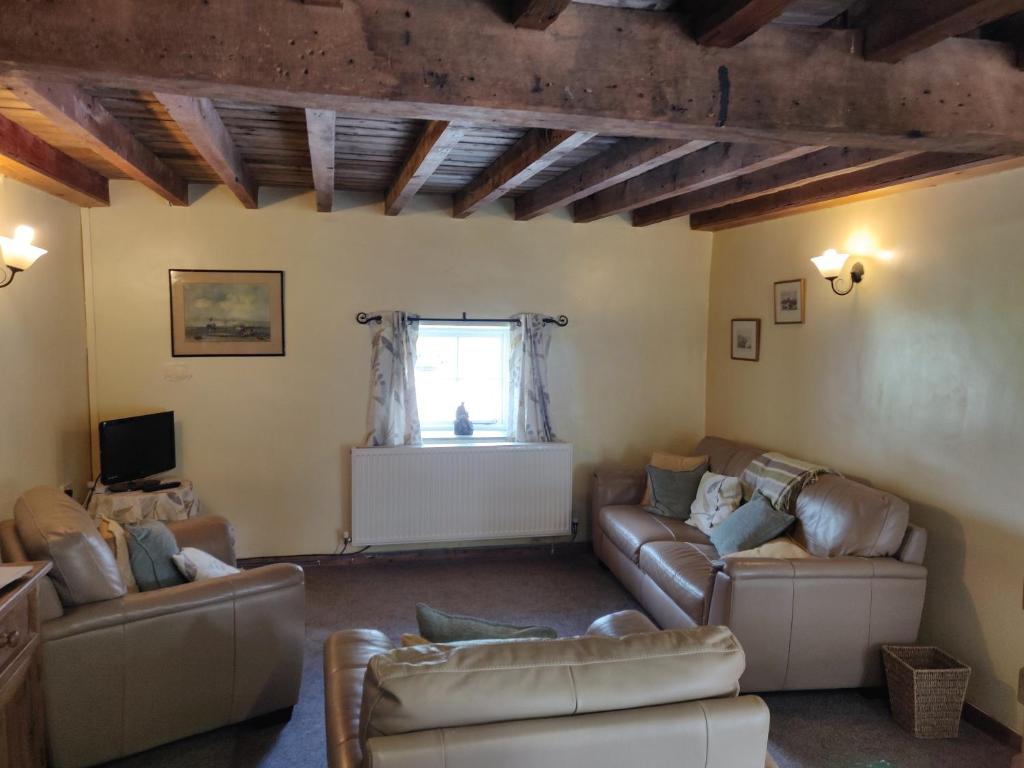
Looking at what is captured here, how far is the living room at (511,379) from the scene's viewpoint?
1.52m

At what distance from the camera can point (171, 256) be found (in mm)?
4035

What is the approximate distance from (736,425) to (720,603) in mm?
2003

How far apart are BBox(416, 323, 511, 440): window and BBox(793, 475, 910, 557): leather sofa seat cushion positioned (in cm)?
210

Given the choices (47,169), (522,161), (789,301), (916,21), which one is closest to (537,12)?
(916,21)

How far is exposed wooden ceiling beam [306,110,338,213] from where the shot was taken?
218cm

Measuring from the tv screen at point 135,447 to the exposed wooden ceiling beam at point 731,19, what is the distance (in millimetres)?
3402

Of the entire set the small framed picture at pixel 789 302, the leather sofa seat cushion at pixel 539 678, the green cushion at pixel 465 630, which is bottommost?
the green cushion at pixel 465 630

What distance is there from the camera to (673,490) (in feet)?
13.4

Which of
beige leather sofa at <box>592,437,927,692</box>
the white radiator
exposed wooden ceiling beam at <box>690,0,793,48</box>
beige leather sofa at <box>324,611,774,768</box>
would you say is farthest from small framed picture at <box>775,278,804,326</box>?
beige leather sofa at <box>324,611,774,768</box>

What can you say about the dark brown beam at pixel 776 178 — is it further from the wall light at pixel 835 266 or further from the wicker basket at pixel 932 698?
the wicker basket at pixel 932 698

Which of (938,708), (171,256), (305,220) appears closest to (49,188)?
(171,256)

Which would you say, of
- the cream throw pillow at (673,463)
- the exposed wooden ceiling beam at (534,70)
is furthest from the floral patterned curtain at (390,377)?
the exposed wooden ceiling beam at (534,70)

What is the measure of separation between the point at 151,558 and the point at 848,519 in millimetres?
3013

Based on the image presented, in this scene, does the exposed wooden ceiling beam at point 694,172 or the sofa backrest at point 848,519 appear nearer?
the exposed wooden ceiling beam at point 694,172
